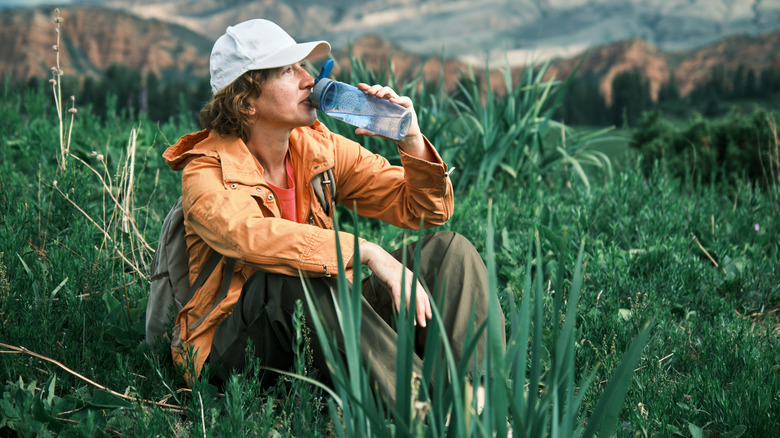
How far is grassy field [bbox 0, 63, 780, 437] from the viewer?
6.23 feet

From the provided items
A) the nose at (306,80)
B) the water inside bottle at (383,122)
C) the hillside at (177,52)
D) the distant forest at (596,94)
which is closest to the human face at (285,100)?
the nose at (306,80)

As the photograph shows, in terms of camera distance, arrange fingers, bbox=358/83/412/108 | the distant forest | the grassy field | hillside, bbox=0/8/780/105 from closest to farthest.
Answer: the grassy field, fingers, bbox=358/83/412/108, the distant forest, hillside, bbox=0/8/780/105

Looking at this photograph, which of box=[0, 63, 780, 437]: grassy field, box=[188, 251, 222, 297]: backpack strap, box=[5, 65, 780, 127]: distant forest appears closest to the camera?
box=[0, 63, 780, 437]: grassy field

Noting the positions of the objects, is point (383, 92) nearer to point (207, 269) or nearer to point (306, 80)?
point (306, 80)

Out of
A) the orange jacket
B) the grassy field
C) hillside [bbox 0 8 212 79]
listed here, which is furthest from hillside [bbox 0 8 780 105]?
the orange jacket

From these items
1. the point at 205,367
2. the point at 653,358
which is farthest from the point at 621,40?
the point at 205,367

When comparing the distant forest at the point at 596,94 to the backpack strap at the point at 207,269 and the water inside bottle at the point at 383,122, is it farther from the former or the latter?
the water inside bottle at the point at 383,122

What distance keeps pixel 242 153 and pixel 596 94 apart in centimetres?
799

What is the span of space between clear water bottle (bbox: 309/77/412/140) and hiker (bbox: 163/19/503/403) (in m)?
0.04

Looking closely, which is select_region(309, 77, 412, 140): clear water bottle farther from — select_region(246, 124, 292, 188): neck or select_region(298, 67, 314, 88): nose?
select_region(246, 124, 292, 188): neck

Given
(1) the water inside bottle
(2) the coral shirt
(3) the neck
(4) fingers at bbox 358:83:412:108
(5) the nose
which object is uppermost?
(5) the nose

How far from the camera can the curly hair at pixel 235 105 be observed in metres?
2.24

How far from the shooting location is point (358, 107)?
2164mm

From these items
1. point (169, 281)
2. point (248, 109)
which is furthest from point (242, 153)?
point (169, 281)
